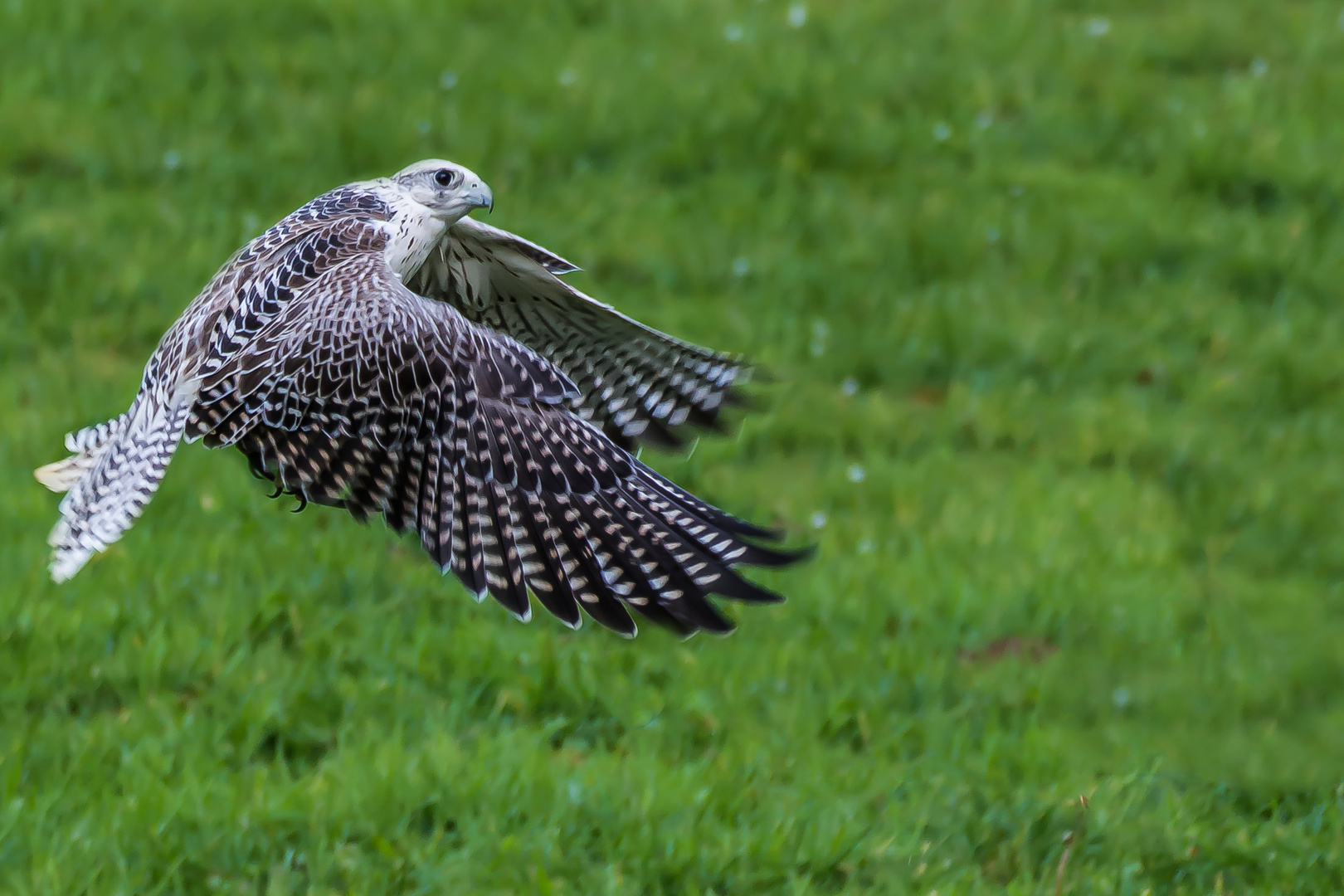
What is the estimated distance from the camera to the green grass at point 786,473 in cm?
465

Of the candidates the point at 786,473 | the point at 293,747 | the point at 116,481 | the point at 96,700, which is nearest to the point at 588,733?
the point at 293,747

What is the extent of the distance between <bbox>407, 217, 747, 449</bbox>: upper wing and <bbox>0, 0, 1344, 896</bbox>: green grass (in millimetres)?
931

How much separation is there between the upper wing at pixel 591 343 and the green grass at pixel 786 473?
93 cm

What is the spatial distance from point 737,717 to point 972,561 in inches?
57.0

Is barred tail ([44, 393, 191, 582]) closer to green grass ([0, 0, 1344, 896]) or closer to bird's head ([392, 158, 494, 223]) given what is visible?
green grass ([0, 0, 1344, 896])

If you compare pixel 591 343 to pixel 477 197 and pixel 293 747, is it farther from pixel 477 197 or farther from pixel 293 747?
pixel 293 747

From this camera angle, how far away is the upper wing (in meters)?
4.94

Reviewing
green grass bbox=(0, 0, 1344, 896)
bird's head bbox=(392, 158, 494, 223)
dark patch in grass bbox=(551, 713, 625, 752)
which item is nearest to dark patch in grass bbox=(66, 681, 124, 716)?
green grass bbox=(0, 0, 1344, 896)

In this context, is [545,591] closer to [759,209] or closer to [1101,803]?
[1101,803]

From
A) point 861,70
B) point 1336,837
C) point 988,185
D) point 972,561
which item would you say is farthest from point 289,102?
point 1336,837

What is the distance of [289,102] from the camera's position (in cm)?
870

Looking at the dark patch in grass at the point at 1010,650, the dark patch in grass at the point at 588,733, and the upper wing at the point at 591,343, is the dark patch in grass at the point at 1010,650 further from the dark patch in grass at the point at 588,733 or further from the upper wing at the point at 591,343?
the upper wing at the point at 591,343

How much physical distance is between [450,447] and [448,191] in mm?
1069

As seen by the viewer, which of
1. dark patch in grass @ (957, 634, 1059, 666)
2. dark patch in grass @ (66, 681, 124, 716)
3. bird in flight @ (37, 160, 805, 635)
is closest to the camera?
bird in flight @ (37, 160, 805, 635)
